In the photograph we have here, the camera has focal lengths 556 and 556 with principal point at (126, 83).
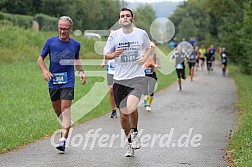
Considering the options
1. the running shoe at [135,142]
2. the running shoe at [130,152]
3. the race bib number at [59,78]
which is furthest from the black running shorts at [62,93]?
the running shoe at [130,152]

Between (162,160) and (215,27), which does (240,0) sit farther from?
(215,27)

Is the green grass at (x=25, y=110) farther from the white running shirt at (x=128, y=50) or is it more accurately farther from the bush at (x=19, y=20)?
the bush at (x=19, y=20)

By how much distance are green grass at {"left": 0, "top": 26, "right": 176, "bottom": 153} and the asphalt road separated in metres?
0.45

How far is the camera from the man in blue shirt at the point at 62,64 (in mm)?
8859

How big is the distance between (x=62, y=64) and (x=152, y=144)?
7.05 ft

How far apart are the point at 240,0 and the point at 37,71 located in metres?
10.3

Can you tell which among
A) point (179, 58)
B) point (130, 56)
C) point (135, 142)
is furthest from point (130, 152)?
point (179, 58)

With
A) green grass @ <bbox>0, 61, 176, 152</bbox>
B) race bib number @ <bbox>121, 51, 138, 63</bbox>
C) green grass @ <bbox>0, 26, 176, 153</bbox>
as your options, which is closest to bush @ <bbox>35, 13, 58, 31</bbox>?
green grass @ <bbox>0, 26, 176, 153</bbox>

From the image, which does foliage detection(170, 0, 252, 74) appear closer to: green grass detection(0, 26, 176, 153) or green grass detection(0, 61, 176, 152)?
green grass detection(0, 26, 176, 153)

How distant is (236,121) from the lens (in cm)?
1340

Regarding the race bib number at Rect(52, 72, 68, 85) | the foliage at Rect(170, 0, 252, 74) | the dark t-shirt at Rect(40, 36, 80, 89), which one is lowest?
the foliage at Rect(170, 0, 252, 74)

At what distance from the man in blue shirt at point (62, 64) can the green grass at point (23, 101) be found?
1.05m

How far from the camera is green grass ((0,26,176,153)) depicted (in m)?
10.3

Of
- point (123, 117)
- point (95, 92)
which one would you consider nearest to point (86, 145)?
point (123, 117)
